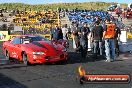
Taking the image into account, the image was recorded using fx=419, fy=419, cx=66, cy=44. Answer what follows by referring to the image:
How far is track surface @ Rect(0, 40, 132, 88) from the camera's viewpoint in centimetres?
1157

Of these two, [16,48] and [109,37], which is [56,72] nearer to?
[16,48]

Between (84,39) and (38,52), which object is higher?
(84,39)

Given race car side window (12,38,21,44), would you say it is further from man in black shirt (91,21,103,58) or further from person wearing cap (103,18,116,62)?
person wearing cap (103,18,116,62)

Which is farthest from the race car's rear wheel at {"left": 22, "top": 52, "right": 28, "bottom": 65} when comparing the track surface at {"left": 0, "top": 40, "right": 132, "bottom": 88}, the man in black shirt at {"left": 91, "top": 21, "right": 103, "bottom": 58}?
the man in black shirt at {"left": 91, "top": 21, "right": 103, "bottom": 58}

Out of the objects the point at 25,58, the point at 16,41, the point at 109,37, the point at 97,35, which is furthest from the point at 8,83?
the point at 97,35

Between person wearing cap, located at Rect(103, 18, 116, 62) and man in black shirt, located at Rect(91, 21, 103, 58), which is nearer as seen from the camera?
person wearing cap, located at Rect(103, 18, 116, 62)

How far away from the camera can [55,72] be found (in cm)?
1438

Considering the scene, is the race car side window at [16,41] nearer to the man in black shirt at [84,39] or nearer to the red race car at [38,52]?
the red race car at [38,52]

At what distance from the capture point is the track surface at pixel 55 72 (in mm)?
11570

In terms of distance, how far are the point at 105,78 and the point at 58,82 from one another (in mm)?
3514

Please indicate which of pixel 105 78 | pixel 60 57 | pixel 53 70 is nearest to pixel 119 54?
pixel 60 57

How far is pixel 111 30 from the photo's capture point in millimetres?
17891

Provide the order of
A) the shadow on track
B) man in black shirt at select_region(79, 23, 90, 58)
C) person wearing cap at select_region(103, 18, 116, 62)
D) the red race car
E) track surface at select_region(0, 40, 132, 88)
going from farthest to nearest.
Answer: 1. man in black shirt at select_region(79, 23, 90, 58)
2. person wearing cap at select_region(103, 18, 116, 62)
3. the red race car
4. track surface at select_region(0, 40, 132, 88)
5. the shadow on track

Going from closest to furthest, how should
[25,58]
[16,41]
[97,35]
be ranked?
[25,58], [16,41], [97,35]
